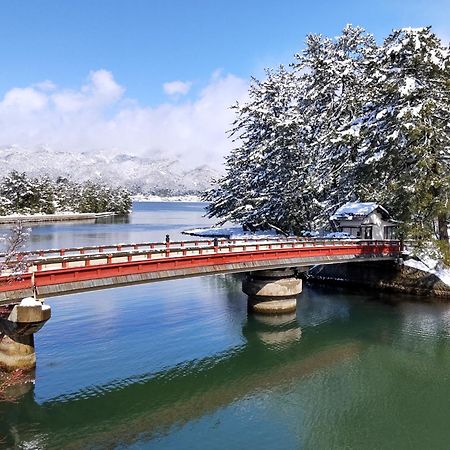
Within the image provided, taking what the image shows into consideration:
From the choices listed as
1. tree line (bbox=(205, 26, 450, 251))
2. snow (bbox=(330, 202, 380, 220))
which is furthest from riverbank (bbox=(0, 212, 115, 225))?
→ snow (bbox=(330, 202, 380, 220))

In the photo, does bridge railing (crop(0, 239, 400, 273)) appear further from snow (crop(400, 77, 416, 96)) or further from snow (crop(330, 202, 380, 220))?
snow (crop(400, 77, 416, 96))

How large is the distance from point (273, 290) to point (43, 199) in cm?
12341

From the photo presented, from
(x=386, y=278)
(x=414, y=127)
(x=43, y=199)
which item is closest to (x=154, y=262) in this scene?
(x=414, y=127)

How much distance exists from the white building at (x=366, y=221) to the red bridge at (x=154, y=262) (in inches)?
225

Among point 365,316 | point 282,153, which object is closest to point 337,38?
point 282,153

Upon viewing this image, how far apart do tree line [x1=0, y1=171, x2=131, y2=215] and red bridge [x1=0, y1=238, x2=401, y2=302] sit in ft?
373

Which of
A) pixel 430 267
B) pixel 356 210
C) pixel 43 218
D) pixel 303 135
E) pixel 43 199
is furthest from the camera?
pixel 43 199

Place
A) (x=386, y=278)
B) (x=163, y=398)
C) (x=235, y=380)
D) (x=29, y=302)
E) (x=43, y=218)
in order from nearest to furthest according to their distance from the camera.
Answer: (x=29, y=302), (x=163, y=398), (x=235, y=380), (x=386, y=278), (x=43, y=218)

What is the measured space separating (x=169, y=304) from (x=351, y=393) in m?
19.7

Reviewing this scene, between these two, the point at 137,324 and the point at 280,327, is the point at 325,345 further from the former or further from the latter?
the point at 137,324

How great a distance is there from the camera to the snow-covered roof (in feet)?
149

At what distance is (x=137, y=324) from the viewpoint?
104ft

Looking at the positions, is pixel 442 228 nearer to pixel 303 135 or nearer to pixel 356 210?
pixel 356 210

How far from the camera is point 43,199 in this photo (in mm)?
142250
